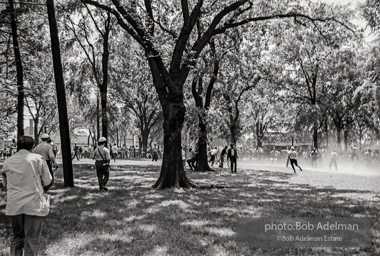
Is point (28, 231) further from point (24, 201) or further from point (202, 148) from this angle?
point (202, 148)

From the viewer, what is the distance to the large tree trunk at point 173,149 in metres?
14.1

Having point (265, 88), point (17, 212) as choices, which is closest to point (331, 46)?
point (17, 212)

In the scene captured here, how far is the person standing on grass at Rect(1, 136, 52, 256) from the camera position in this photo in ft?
15.8

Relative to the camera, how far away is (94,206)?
994 cm

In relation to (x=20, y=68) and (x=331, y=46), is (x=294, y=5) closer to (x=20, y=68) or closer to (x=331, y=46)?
(x=331, y=46)

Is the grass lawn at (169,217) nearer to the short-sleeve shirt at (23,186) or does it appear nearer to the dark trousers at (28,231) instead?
the dark trousers at (28,231)

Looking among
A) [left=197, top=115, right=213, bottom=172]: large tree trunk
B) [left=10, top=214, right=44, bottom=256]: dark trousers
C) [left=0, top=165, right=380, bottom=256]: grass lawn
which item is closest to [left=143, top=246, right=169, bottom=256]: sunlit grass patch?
[left=0, top=165, right=380, bottom=256]: grass lawn

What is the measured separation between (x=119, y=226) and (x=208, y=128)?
61.0 ft

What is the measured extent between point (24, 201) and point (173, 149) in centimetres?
961

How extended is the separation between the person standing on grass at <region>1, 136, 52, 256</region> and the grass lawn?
95 cm

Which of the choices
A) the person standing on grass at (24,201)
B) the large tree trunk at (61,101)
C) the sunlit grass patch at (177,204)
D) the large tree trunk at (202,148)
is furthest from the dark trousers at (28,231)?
the large tree trunk at (202,148)

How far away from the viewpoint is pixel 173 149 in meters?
14.3

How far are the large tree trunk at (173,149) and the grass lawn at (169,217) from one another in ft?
3.08

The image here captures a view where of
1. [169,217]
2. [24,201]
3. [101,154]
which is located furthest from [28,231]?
[101,154]
